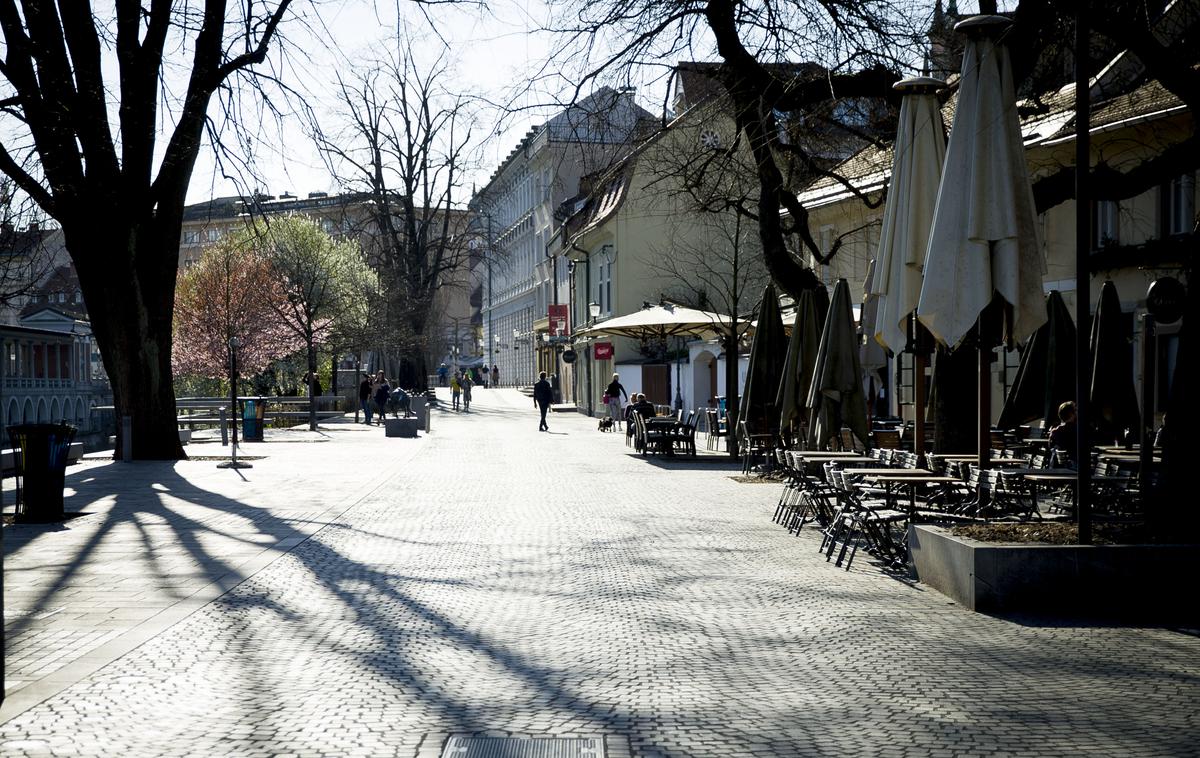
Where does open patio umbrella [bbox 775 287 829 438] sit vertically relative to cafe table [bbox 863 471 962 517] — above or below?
above

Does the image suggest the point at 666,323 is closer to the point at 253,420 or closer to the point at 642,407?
the point at 642,407

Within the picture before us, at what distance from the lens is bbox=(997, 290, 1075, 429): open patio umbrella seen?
17297mm

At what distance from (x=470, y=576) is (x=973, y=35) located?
5699 mm

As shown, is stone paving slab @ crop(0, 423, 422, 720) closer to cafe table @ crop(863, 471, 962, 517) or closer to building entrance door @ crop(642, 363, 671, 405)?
cafe table @ crop(863, 471, 962, 517)

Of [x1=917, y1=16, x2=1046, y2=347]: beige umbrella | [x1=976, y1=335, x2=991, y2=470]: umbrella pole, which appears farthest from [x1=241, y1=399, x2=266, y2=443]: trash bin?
[x1=917, y1=16, x2=1046, y2=347]: beige umbrella

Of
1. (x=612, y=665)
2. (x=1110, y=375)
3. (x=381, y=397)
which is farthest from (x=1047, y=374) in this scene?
(x=381, y=397)

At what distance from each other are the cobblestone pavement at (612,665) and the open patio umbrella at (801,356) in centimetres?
579

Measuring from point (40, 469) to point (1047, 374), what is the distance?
12.5 metres

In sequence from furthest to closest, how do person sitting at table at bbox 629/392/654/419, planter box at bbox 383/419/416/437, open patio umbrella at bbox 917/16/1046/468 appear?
planter box at bbox 383/419/416/437
person sitting at table at bbox 629/392/654/419
open patio umbrella at bbox 917/16/1046/468

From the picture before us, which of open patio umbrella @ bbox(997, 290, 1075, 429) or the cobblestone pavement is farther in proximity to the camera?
open patio umbrella @ bbox(997, 290, 1075, 429)

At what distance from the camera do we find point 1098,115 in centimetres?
2386

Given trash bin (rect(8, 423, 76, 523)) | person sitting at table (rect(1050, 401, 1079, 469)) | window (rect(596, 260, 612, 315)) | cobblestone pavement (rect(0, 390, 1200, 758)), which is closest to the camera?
cobblestone pavement (rect(0, 390, 1200, 758))

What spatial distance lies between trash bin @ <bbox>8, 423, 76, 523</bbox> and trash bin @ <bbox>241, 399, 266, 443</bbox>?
751 inches

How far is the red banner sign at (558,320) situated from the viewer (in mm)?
63750
